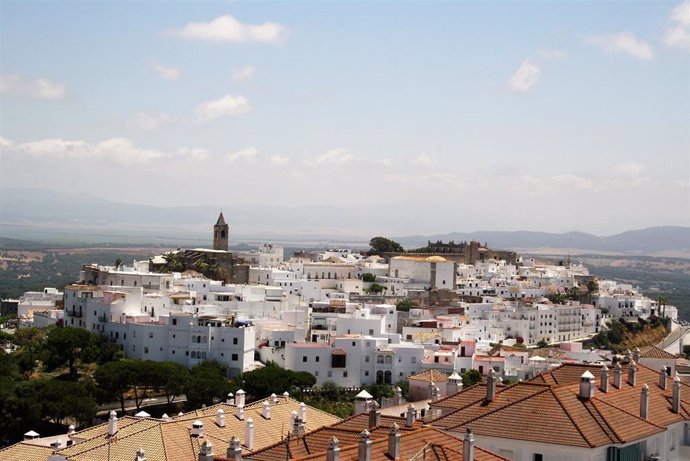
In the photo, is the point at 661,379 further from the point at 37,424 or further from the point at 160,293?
the point at 160,293

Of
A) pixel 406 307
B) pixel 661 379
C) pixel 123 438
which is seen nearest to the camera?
pixel 661 379

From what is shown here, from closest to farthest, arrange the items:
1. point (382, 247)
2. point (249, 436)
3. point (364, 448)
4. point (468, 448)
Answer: point (364, 448), point (468, 448), point (249, 436), point (382, 247)

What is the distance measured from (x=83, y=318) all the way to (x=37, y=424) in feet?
50.9

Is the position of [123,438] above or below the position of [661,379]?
below

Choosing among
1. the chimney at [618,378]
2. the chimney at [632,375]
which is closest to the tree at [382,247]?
the chimney at [632,375]

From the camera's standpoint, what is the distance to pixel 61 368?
184 feet

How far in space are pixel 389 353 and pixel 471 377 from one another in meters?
5.01

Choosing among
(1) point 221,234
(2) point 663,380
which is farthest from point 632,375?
(1) point 221,234

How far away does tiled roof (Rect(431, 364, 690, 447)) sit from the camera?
19.5m

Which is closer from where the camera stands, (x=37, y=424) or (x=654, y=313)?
(x=37, y=424)

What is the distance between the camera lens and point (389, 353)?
182 feet

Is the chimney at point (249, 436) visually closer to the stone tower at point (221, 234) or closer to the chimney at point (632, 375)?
the chimney at point (632, 375)

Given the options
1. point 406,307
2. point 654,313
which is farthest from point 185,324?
point 654,313

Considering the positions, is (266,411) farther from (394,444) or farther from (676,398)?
(394,444)
